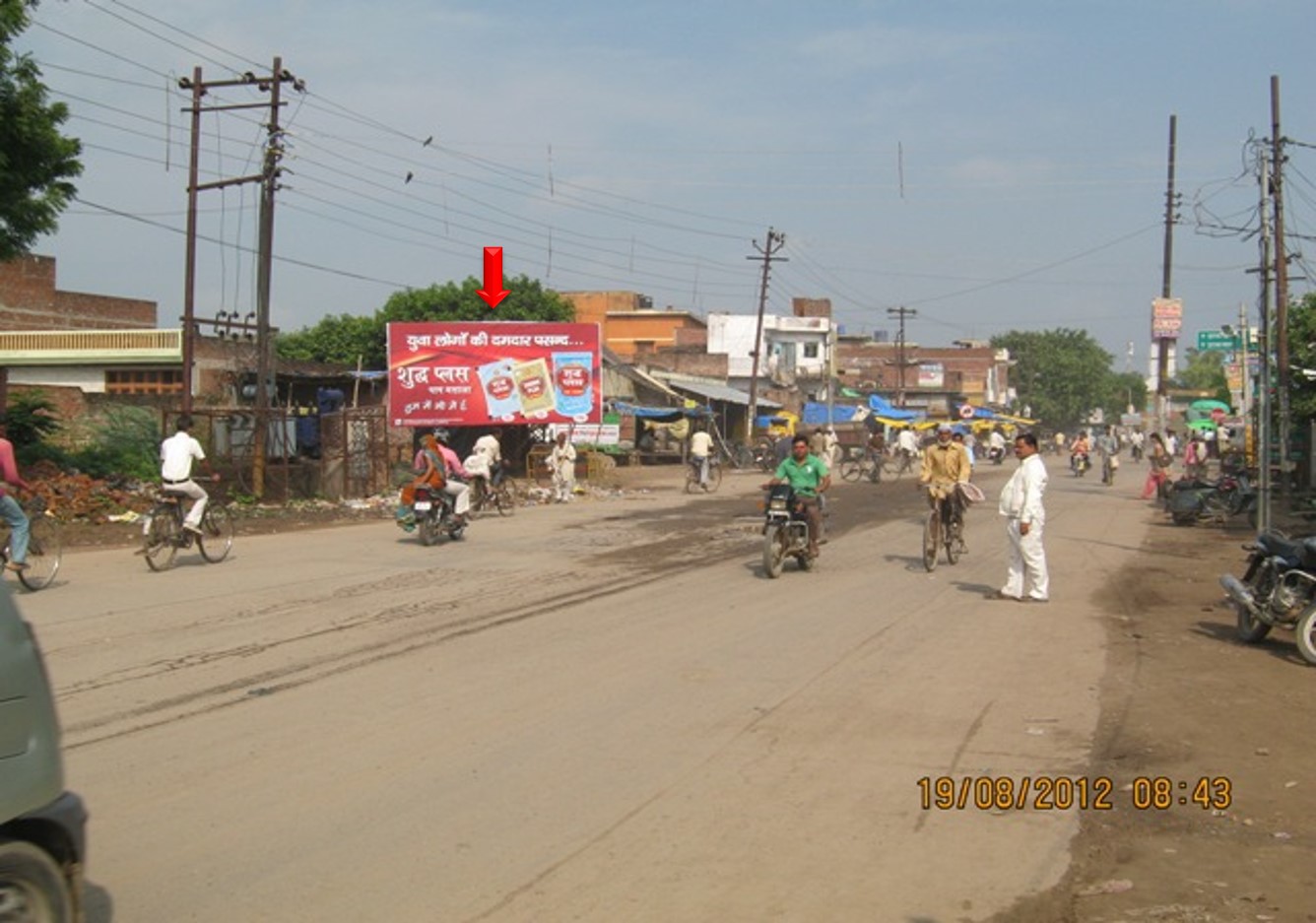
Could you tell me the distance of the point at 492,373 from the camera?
113 ft

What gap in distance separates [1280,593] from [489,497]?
1789 centimetres

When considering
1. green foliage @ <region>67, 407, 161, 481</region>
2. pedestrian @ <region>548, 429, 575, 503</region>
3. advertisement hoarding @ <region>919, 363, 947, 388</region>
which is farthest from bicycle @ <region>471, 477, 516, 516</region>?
advertisement hoarding @ <region>919, 363, 947, 388</region>

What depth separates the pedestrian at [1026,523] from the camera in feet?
40.2

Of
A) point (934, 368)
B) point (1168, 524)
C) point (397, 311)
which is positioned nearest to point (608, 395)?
point (397, 311)

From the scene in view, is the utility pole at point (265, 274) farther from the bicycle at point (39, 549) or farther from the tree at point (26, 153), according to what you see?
the bicycle at point (39, 549)

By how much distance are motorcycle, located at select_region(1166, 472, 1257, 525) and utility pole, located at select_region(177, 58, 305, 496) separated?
18.7 meters

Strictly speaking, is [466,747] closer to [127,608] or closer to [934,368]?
[127,608]

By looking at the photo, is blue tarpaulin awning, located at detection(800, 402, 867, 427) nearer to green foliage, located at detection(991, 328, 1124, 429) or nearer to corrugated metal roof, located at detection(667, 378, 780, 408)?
corrugated metal roof, located at detection(667, 378, 780, 408)

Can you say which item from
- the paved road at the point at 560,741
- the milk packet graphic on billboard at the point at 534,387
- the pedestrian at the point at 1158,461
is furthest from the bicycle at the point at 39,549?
the pedestrian at the point at 1158,461

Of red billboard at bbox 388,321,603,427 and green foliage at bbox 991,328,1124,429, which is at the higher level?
green foliage at bbox 991,328,1124,429

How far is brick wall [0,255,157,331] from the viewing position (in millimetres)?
46656

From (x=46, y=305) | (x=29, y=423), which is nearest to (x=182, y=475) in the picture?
(x=29, y=423)

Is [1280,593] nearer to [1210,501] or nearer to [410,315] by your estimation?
[1210,501]

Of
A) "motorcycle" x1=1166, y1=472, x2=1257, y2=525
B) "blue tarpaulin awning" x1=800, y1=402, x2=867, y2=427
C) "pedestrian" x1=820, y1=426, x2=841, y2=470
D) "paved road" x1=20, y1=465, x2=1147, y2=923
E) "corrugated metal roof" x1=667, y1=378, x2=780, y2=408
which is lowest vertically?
"paved road" x1=20, y1=465, x2=1147, y2=923
